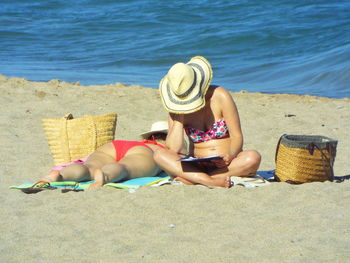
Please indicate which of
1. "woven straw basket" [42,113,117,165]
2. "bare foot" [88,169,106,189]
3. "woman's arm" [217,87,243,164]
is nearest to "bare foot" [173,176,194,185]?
"woman's arm" [217,87,243,164]

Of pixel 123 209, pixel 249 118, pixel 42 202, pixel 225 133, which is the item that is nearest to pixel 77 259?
pixel 123 209

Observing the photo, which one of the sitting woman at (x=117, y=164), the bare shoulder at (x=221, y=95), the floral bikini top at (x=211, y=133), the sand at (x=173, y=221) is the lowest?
the sand at (x=173, y=221)

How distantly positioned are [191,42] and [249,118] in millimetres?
9129

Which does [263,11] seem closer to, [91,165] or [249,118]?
[249,118]

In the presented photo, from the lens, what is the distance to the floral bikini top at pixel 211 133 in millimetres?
4926

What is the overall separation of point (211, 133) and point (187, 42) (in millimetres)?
12527

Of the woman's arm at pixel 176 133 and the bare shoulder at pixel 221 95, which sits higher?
the bare shoulder at pixel 221 95

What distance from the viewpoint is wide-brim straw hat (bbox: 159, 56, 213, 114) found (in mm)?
4559

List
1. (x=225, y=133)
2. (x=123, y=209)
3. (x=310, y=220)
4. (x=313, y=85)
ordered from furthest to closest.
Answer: (x=313, y=85) → (x=225, y=133) → (x=123, y=209) → (x=310, y=220)

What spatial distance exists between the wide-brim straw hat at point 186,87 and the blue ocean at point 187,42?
637 cm

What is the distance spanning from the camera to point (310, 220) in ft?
12.7

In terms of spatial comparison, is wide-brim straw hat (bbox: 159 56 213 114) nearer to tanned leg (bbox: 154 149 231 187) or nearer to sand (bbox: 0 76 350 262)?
tanned leg (bbox: 154 149 231 187)

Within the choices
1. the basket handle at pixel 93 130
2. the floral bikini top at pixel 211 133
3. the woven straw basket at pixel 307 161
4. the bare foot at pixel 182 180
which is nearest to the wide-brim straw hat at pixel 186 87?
the floral bikini top at pixel 211 133

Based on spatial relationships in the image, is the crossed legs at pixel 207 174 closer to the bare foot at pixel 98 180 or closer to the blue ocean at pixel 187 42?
the bare foot at pixel 98 180
